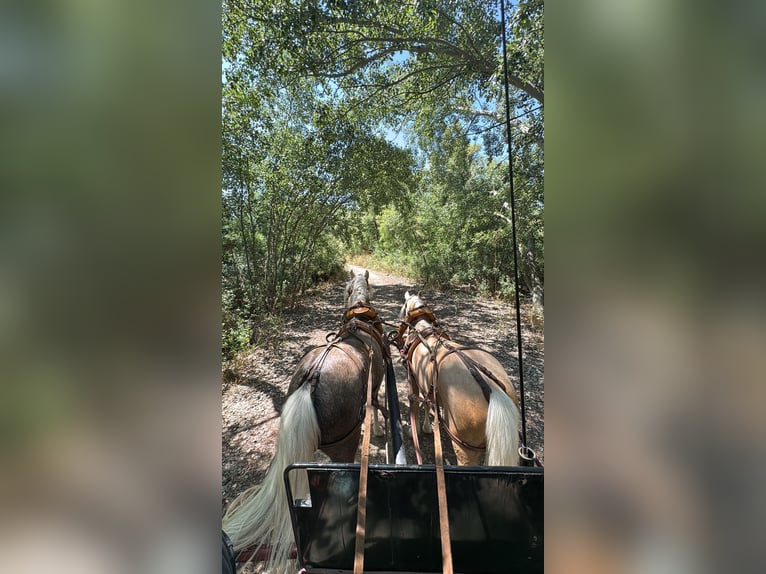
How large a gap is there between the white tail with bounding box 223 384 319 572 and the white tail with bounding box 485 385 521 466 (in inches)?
42.8

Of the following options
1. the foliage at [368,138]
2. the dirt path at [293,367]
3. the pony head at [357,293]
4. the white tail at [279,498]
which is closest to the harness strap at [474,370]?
the dirt path at [293,367]

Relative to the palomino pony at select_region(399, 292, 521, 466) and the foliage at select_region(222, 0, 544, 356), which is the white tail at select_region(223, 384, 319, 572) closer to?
the palomino pony at select_region(399, 292, 521, 466)

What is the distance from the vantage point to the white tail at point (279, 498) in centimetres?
161

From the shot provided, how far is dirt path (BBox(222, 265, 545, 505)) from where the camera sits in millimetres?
2998

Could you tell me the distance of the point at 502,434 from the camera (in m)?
1.72

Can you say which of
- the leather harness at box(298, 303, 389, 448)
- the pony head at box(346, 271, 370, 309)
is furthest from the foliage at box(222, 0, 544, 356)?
the leather harness at box(298, 303, 389, 448)

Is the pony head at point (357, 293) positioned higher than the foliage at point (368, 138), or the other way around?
the foliage at point (368, 138)

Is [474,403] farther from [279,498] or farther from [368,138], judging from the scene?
[368,138]

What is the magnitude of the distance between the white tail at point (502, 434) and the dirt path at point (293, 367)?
83 cm
